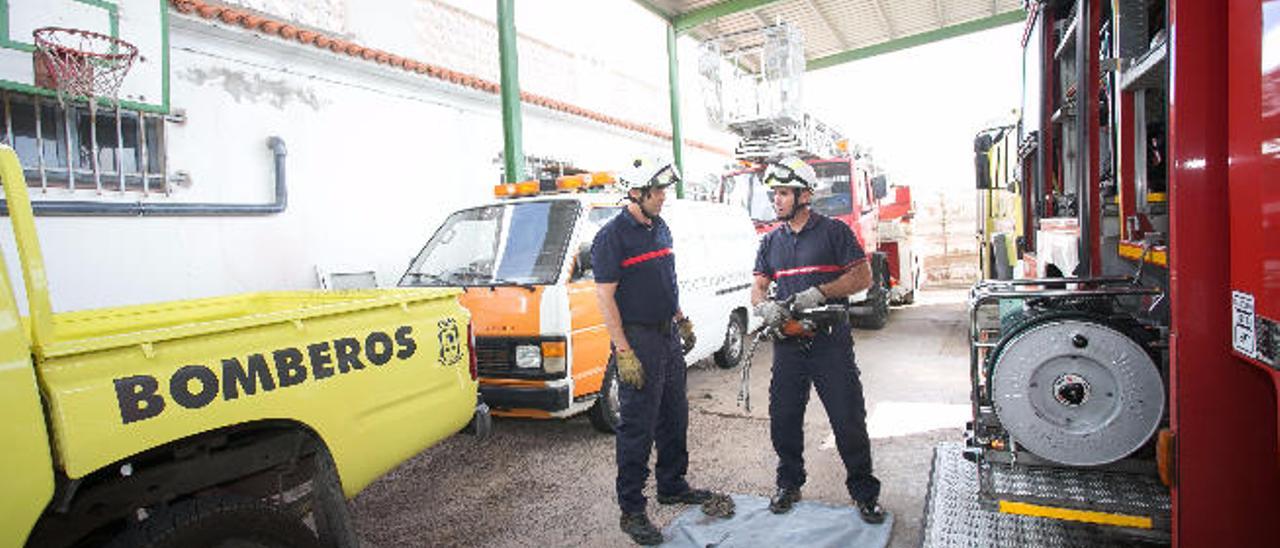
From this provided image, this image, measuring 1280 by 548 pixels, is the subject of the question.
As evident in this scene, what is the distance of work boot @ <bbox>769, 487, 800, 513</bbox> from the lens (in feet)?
12.6

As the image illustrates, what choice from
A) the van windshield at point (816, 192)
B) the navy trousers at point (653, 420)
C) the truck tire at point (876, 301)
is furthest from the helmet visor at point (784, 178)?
the truck tire at point (876, 301)

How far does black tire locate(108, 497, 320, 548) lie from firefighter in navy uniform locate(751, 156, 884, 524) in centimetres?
235

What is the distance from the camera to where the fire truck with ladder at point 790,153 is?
9.98m

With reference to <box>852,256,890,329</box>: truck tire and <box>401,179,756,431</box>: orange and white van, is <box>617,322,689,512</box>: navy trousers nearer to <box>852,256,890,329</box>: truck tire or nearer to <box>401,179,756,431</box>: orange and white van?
<box>401,179,756,431</box>: orange and white van

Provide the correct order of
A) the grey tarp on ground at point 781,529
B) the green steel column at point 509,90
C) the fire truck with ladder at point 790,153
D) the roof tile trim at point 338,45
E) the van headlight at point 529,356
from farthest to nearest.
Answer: the fire truck with ladder at point 790,153 < the green steel column at point 509,90 < the roof tile trim at point 338,45 < the van headlight at point 529,356 < the grey tarp on ground at point 781,529

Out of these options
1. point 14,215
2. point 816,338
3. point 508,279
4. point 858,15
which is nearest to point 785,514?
point 816,338

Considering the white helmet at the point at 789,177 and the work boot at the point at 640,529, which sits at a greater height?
the white helmet at the point at 789,177

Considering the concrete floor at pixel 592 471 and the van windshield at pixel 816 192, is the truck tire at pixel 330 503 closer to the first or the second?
the concrete floor at pixel 592 471

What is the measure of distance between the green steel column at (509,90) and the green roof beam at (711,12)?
425 cm

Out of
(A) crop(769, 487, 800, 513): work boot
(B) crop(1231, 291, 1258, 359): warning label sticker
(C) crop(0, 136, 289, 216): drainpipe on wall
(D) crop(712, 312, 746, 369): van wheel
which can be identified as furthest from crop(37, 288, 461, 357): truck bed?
(D) crop(712, 312, 746, 369): van wheel

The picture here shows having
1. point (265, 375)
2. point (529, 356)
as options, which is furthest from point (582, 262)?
point (265, 375)

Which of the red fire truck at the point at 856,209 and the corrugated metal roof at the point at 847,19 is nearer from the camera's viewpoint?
the red fire truck at the point at 856,209

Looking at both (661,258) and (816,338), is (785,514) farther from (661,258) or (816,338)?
(661,258)

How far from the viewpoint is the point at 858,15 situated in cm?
1321
